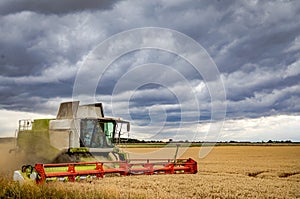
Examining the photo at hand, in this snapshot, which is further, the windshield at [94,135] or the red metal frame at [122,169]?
the windshield at [94,135]

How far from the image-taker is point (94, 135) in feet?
53.4

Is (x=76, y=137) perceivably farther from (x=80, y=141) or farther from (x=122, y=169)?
(x=122, y=169)

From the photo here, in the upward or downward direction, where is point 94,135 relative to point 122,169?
upward

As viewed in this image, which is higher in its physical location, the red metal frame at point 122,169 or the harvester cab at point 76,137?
the harvester cab at point 76,137

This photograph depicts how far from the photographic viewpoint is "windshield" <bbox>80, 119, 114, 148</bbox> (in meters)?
16.2

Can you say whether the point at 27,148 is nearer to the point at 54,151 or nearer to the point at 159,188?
the point at 54,151

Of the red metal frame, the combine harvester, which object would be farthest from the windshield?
the red metal frame

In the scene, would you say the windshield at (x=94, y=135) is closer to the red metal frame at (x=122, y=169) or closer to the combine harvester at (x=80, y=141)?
the combine harvester at (x=80, y=141)

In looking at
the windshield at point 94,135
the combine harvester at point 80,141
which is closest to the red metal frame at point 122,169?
the combine harvester at point 80,141

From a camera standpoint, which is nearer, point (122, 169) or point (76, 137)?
point (122, 169)

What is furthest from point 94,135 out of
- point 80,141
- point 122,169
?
point 122,169

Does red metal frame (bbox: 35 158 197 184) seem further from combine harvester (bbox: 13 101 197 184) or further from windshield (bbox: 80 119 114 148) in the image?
windshield (bbox: 80 119 114 148)

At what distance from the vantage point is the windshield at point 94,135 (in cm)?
1617

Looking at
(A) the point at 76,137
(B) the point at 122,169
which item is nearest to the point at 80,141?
(A) the point at 76,137
